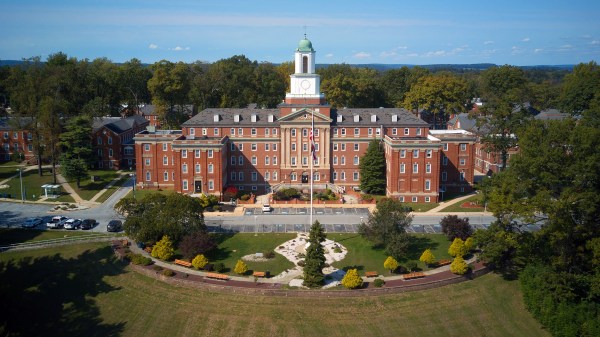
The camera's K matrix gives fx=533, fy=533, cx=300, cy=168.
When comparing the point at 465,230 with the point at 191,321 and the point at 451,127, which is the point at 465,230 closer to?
the point at 191,321

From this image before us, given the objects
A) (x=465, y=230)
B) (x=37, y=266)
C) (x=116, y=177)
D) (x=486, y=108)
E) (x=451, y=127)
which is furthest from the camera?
(x=451, y=127)

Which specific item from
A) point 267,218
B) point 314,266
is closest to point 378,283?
point 314,266

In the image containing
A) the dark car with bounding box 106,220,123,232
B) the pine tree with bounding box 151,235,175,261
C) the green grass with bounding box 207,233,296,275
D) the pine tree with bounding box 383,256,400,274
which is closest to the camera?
the pine tree with bounding box 383,256,400,274

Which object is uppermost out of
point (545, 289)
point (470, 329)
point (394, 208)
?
point (394, 208)

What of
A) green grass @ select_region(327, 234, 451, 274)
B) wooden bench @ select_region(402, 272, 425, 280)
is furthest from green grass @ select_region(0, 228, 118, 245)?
wooden bench @ select_region(402, 272, 425, 280)

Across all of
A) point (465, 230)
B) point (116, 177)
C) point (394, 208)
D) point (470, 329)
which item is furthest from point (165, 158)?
point (470, 329)

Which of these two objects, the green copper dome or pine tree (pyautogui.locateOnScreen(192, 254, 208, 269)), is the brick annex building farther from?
pine tree (pyautogui.locateOnScreen(192, 254, 208, 269))

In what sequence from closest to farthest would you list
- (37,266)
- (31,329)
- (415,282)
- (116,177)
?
(31,329)
(415,282)
(37,266)
(116,177)
